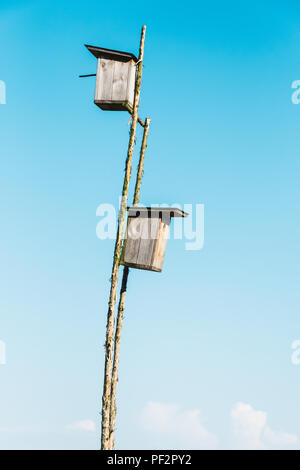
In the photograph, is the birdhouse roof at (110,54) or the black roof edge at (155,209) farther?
the birdhouse roof at (110,54)

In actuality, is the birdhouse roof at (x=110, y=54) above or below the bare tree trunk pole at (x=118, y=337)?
above

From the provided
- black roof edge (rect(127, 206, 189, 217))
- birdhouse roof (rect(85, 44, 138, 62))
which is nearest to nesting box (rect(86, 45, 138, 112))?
birdhouse roof (rect(85, 44, 138, 62))

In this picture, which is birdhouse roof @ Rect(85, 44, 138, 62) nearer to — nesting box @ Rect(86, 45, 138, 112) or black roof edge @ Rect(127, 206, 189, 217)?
nesting box @ Rect(86, 45, 138, 112)

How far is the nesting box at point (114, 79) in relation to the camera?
1073 centimetres

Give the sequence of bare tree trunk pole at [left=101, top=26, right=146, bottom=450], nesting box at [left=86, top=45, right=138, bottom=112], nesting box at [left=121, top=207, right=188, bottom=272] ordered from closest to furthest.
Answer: bare tree trunk pole at [left=101, top=26, right=146, bottom=450] → nesting box at [left=121, top=207, right=188, bottom=272] → nesting box at [left=86, top=45, right=138, bottom=112]

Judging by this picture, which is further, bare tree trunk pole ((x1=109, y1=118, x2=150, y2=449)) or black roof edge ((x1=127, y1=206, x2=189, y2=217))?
black roof edge ((x1=127, y1=206, x2=189, y2=217))

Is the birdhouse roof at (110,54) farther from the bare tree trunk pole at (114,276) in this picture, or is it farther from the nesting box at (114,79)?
the bare tree trunk pole at (114,276)

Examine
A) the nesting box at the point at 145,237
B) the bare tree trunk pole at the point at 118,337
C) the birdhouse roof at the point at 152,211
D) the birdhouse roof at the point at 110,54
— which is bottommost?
the bare tree trunk pole at the point at 118,337

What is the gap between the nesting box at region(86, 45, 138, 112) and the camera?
1073cm

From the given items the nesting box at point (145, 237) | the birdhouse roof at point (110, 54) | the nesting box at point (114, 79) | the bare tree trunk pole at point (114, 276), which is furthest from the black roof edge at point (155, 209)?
the birdhouse roof at point (110, 54)

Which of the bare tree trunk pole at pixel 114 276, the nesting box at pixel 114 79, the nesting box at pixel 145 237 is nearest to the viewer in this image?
the bare tree trunk pole at pixel 114 276
